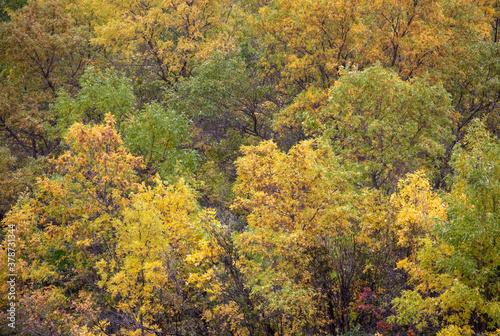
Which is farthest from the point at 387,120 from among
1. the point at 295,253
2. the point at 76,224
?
the point at 76,224

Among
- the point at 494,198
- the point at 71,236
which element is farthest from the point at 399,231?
the point at 71,236

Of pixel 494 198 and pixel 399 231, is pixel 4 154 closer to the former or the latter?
pixel 399 231

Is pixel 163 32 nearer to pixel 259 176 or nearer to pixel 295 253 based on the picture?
pixel 259 176

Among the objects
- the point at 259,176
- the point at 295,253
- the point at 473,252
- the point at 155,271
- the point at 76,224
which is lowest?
the point at 76,224

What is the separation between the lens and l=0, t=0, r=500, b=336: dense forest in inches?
483

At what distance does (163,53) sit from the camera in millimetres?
29016

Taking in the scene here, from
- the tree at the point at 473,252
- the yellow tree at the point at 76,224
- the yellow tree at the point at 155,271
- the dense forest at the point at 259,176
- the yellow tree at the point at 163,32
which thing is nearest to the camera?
the tree at the point at 473,252

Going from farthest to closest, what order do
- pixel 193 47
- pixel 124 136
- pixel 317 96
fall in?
pixel 193 47, pixel 124 136, pixel 317 96

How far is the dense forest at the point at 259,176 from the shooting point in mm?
12266

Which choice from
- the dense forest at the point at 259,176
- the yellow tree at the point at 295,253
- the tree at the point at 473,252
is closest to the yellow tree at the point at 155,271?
the dense forest at the point at 259,176

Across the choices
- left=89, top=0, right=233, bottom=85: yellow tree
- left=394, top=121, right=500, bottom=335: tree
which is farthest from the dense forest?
left=89, top=0, right=233, bottom=85: yellow tree

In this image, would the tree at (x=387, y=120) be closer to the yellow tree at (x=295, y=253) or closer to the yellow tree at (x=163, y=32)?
the yellow tree at (x=295, y=253)

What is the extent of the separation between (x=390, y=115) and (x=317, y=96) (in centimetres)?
471

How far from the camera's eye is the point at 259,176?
1452 centimetres
